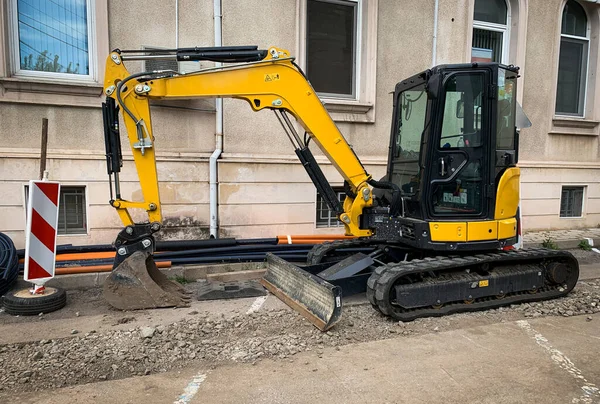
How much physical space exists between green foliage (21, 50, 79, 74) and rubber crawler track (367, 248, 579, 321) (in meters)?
5.65

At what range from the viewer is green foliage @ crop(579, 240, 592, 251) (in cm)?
841

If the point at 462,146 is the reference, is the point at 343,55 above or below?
above

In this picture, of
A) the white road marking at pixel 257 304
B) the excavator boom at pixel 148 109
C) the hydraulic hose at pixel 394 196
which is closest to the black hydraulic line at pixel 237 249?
the excavator boom at pixel 148 109

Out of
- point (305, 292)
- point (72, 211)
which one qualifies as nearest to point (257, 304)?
point (305, 292)

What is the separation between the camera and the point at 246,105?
731cm

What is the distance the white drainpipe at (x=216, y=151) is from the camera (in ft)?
22.8

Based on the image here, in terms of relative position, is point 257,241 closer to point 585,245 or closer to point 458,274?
point 458,274

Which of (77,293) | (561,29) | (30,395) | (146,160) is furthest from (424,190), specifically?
(561,29)

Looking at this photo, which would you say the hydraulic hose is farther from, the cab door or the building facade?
the building facade

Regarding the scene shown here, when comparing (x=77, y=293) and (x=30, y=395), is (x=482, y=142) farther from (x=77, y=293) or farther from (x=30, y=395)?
(x=77, y=293)

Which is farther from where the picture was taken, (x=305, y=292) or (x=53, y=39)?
(x=53, y=39)

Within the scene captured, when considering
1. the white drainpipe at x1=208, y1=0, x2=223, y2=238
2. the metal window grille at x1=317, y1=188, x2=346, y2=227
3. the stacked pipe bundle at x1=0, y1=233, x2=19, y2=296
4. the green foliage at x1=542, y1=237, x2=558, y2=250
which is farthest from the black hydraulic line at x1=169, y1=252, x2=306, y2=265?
the green foliage at x1=542, y1=237, x2=558, y2=250

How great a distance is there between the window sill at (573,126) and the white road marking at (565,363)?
6616mm

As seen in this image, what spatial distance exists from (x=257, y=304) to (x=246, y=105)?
369 cm
